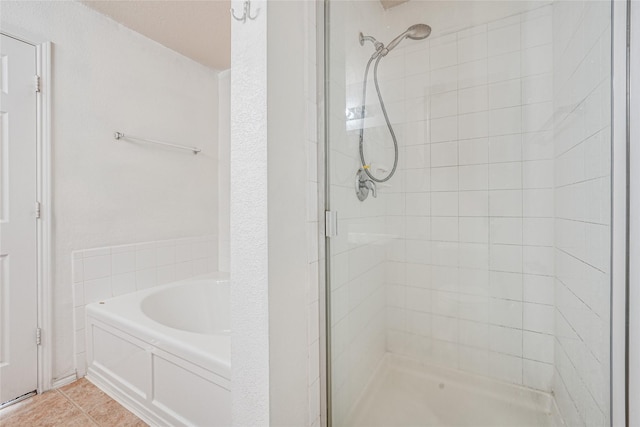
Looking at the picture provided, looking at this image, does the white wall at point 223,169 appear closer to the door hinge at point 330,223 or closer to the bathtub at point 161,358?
the bathtub at point 161,358

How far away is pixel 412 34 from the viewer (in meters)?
1.23

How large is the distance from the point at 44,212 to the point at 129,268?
1.95 feet

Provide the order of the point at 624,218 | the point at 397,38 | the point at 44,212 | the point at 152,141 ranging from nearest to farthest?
the point at 624,218 < the point at 397,38 < the point at 44,212 < the point at 152,141

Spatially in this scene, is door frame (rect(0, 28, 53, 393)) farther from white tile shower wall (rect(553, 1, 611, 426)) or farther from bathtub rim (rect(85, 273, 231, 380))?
white tile shower wall (rect(553, 1, 611, 426))

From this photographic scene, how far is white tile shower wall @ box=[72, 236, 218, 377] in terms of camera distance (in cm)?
185

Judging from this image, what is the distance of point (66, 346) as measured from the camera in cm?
181

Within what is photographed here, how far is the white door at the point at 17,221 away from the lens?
5.18 ft

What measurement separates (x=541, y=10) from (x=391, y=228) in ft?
3.12

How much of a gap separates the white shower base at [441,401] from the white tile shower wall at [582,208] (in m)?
0.10

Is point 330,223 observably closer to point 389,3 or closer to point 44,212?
point 389,3

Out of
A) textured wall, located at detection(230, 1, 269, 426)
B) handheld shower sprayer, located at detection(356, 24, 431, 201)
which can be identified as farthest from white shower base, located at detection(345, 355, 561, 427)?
handheld shower sprayer, located at detection(356, 24, 431, 201)

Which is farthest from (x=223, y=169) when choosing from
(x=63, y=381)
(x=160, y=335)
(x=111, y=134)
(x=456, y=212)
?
(x=456, y=212)

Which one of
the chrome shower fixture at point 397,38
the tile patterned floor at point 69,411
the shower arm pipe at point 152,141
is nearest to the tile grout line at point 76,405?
the tile patterned floor at point 69,411

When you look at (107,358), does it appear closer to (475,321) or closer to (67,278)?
(67,278)
